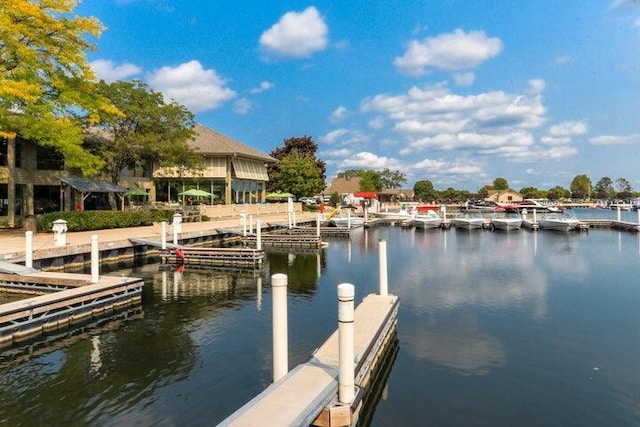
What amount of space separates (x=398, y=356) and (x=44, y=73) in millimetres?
19824

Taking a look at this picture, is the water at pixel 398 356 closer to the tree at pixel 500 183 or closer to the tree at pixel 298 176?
the tree at pixel 298 176

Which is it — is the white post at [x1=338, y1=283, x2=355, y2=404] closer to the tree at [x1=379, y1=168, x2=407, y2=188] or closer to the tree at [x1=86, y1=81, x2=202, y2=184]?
the tree at [x1=86, y1=81, x2=202, y2=184]

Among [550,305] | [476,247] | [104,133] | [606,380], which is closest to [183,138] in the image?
[104,133]

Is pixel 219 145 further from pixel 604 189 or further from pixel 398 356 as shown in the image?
pixel 604 189

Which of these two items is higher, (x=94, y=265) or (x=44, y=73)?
(x=44, y=73)

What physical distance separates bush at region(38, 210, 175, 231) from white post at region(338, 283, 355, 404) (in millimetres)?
22816

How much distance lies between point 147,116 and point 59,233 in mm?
16336

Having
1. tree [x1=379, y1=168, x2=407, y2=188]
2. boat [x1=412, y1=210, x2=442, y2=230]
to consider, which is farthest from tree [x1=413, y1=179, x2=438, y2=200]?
boat [x1=412, y1=210, x2=442, y2=230]

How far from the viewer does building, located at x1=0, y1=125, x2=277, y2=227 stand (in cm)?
2680

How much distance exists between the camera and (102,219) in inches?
1066

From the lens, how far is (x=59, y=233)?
733 inches

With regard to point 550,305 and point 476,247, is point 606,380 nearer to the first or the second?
point 550,305

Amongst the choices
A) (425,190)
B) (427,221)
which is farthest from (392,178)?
(427,221)

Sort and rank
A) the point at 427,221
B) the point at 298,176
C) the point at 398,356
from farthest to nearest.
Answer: the point at 298,176, the point at 427,221, the point at 398,356
